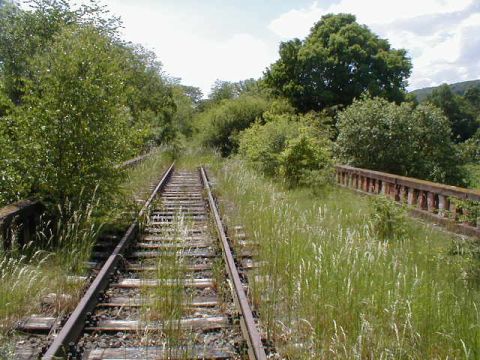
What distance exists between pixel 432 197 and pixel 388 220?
1727 mm

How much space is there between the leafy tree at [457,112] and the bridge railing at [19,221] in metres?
73.1

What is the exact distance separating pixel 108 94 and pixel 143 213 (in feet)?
7.48

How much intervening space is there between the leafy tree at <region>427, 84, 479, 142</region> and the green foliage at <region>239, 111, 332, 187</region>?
62359 millimetres

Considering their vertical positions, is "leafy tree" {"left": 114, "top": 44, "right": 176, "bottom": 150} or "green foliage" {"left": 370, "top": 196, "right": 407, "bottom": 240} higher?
"leafy tree" {"left": 114, "top": 44, "right": 176, "bottom": 150}

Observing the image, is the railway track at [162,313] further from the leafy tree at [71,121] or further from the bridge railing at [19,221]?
the leafy tree at [71,121]

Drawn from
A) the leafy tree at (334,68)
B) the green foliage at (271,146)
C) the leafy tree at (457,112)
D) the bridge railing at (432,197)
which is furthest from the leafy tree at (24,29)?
the leafy tree at (457,112)

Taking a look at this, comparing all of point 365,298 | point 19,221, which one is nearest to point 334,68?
point 19,221

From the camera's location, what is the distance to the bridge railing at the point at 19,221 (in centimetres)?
604

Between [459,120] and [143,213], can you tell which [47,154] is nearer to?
[143,213]

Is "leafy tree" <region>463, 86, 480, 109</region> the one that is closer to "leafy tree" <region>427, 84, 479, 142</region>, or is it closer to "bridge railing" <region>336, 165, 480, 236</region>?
"leafy tree" <region>427, 84, 479, 142</region>

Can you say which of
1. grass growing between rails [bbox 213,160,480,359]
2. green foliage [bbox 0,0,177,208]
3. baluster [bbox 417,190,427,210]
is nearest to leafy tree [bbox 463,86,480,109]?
→ baluster [bbox 417,190,427,210]

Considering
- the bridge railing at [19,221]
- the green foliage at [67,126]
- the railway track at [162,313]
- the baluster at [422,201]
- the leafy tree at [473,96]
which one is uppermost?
the leafy tree at [473,96]

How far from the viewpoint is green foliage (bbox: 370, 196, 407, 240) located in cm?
764

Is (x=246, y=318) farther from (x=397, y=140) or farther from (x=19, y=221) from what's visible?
(x=397, y=140)
